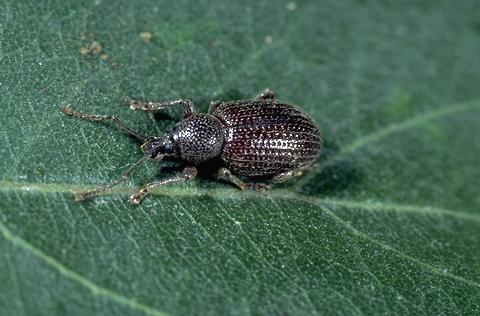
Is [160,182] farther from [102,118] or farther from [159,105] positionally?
[159,105]

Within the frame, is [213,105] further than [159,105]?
Yes

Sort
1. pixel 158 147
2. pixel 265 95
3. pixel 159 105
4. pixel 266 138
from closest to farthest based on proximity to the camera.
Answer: pixel 158 147 < pixel 159 105 < pixel 266 138 < pixel 265 95

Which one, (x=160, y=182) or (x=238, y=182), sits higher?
(x=160, y=182)

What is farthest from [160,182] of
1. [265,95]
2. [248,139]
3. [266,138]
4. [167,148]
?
[265,95]

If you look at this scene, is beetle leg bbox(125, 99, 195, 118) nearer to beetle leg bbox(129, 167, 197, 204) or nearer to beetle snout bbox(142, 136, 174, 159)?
beetle snout bbox(142, 136, 174, 159)

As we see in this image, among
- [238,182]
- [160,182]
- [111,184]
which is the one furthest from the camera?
[238,182]

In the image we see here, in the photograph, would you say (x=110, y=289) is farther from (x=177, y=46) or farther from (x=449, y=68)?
(x=449, y=68)

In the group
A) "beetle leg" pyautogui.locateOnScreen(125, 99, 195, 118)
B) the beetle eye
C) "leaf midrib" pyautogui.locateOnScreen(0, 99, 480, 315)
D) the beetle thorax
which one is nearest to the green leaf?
"leaf midrib" pyautogui.locateOnScreen(0, 99, 480, 315)
